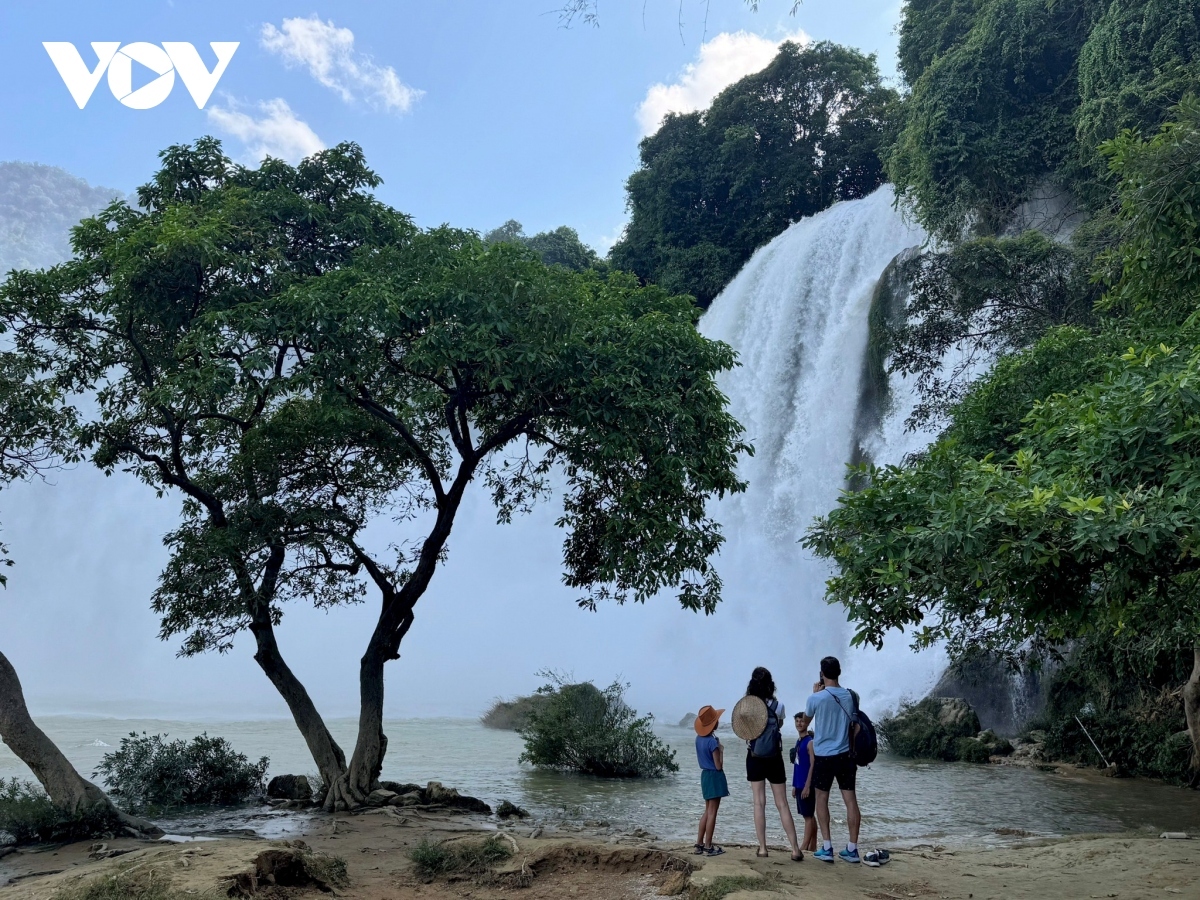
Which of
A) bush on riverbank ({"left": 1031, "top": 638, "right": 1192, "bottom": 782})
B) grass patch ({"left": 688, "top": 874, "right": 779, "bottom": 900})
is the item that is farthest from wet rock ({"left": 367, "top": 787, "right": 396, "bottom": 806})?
bush on riverbank ({"left": 1031, "top": 638, "right": 1192, "bottom": 782})

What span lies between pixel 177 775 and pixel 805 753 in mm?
8896

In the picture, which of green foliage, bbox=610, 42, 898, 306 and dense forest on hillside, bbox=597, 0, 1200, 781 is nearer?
dense forest on hillside, bbox=597, 0, 1200, 781

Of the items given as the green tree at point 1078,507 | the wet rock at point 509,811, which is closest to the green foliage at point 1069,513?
the green tree at point 1078,507

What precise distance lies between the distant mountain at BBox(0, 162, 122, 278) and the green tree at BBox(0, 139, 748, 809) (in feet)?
407

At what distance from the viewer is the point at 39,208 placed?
13988 centimetres

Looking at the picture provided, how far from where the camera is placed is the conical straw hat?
7383 mm

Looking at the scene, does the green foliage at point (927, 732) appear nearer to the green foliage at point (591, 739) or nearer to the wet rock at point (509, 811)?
the green foliage at point (591, 739)

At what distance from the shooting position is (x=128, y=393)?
12.4 m

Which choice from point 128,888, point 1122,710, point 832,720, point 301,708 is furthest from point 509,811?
point 1122,710

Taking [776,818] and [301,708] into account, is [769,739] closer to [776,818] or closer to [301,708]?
[776,818]

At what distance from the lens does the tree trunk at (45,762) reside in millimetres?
9492

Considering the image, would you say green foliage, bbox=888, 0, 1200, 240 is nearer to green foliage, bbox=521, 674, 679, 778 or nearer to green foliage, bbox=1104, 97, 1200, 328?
green foliage, bbox=521, 674, 679, 778

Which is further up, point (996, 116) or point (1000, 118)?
point (996, 116)

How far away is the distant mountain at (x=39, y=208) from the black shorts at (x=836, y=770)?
132048 mm
